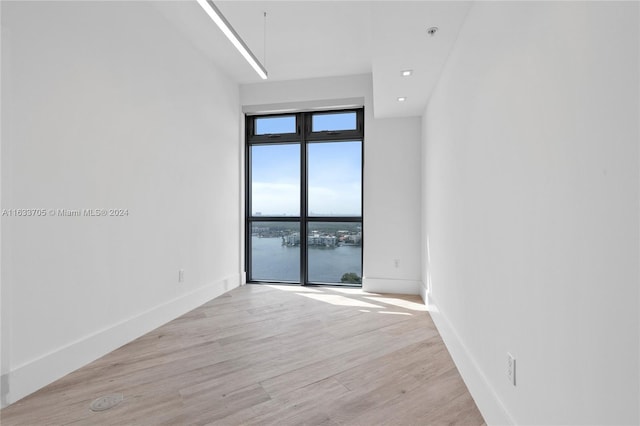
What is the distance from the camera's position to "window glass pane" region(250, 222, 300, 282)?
184 inches

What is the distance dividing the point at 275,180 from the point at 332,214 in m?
1.00

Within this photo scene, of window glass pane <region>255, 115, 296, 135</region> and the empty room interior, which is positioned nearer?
the empty room interior

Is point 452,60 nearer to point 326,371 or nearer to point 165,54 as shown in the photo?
point 326,371

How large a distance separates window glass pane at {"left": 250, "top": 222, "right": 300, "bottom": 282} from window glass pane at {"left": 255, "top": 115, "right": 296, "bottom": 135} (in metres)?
1.36

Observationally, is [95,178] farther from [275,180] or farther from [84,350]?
[275,180]

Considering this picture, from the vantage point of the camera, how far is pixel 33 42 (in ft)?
6.27

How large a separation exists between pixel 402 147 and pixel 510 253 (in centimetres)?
299

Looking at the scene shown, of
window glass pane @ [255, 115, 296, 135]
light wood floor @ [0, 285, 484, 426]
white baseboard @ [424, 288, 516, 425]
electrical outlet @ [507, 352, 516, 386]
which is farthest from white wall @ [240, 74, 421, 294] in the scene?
electrical outlet @ [507, 352, 516, 386]

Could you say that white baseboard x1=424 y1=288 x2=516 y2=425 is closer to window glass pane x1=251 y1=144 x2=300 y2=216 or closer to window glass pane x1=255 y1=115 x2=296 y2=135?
window glass pane x1=251 y1=144 x2=300 y2=216

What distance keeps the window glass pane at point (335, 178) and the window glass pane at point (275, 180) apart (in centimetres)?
23

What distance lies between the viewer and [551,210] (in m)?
1.02

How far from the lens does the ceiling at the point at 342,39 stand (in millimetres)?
1962

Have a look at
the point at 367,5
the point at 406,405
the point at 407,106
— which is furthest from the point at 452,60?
the point at 406,405

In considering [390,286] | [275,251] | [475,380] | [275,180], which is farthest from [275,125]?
[475,380]
